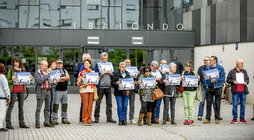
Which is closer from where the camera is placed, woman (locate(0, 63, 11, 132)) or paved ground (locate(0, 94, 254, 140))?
paved ground (locate(0, 94, 254, 140))

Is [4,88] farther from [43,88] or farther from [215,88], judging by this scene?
[215,88]

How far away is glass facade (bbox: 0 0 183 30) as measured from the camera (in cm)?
3844

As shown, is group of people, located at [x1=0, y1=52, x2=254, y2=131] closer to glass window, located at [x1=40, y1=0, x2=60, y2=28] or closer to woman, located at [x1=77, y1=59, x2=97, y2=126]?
woman, located at [x1=77, y1=59, x2=97, y2=126]

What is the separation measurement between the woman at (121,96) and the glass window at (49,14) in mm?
21445

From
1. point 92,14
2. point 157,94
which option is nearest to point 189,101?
point 157,94

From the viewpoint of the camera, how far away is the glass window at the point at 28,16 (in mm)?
38438

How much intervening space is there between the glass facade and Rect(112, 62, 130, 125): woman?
20606 mm

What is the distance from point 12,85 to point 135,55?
22.2 metres

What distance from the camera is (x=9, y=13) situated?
3844 centimetres

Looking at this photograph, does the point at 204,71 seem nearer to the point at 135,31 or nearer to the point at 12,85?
the point at 12,85

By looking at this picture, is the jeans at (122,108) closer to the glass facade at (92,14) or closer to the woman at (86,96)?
the woman at (86,96)

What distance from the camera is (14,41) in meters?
36.4

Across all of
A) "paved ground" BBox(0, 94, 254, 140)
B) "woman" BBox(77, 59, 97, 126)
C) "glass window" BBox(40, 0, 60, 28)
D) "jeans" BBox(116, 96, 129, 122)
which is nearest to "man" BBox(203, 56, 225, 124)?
"paved ground" BBox(0, 94, 254, 140)

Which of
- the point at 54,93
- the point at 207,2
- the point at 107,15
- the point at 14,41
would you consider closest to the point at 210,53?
the point at 207,2
